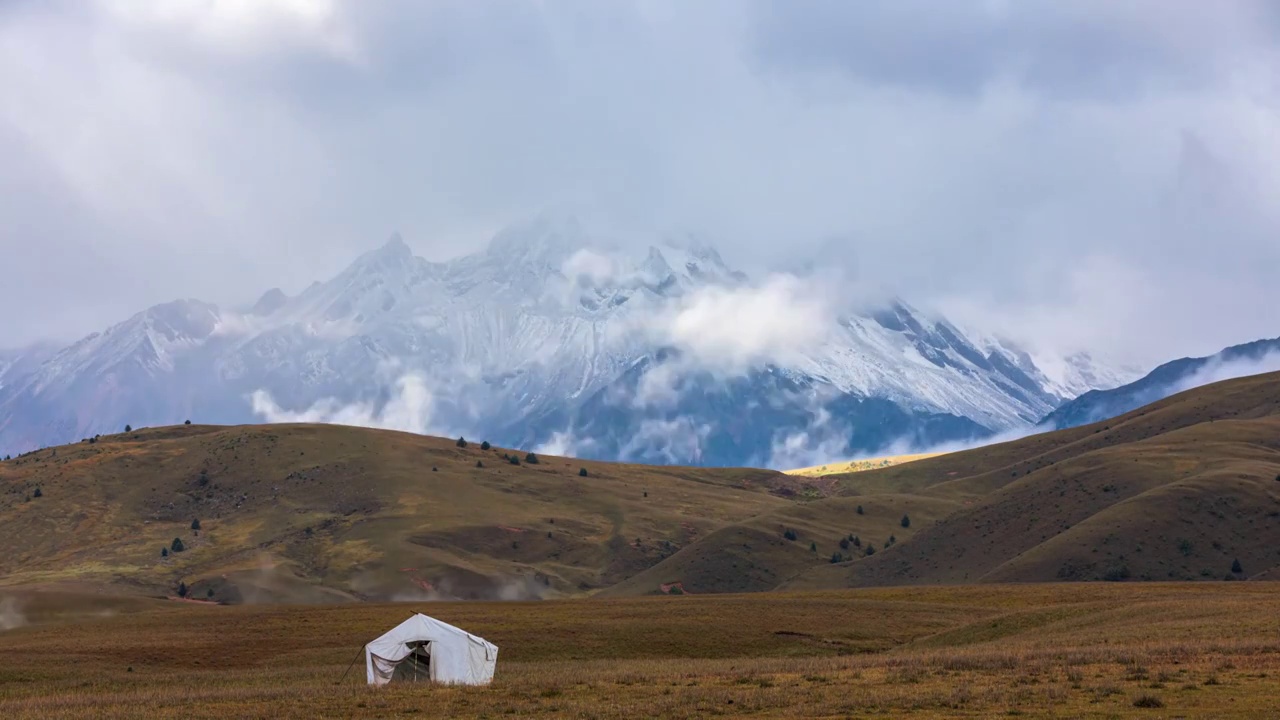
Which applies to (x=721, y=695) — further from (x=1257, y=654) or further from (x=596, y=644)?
(x=596, y=644)

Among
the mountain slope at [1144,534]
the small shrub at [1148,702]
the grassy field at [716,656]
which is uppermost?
the mountain slope at [1144,534]

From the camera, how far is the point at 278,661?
292 feet

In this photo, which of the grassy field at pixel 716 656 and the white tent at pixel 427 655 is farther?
the white tent at pixel 427 655

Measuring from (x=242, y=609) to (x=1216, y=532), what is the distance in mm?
121033

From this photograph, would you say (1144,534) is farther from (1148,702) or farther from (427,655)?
(1148,702)

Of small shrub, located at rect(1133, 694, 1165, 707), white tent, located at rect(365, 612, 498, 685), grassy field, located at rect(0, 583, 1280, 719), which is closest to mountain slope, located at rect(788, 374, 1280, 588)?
grassy field, located at rect(0, 583, 1280, 719)

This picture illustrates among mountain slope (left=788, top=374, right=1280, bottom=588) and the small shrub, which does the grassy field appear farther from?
mountain slope (left=788, top=374, right=1280, bottom=588)

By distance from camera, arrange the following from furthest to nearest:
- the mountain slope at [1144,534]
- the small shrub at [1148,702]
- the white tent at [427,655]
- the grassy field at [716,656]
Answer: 1. the mountain slope at [1144,534]
2. the white tent at [427,655]
3. the grassy field at [716,656]
4. the small shrub at [1148,702]

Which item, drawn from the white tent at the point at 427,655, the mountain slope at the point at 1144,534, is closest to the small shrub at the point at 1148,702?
the white tent at the point at 427,655

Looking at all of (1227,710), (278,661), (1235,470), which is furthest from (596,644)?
(1235,470)

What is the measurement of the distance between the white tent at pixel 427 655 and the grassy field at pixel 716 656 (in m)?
1.96

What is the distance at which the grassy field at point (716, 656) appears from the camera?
50.3 m

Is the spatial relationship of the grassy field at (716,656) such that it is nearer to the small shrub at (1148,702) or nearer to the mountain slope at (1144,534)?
the small shrub at (1148,702)

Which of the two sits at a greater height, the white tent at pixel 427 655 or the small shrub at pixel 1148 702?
the white tent at pixel 427 655
